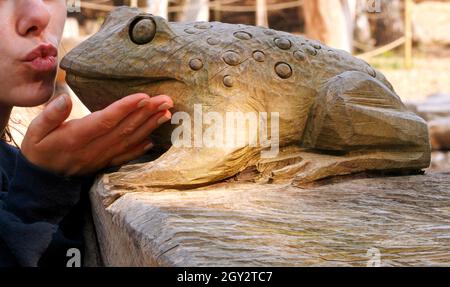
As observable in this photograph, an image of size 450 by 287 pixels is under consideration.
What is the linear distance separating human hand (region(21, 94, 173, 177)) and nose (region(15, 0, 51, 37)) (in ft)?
0.74

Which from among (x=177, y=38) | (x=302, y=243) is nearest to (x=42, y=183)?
(x=177, y=38)

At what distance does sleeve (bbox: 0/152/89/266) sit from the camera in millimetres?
1699

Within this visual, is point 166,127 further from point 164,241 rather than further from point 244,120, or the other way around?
point 164,241

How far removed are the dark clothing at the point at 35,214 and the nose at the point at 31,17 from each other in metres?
0.32

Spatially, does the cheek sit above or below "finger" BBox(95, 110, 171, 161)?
above

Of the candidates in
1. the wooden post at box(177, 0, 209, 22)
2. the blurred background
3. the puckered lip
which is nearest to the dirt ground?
the blurred background

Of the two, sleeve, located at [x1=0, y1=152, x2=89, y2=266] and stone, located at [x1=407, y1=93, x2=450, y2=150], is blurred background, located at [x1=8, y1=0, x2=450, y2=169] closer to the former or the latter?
stone, located at [x1=407, y1=93, x2=450, y2=150]

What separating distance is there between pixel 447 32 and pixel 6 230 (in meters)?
10.4

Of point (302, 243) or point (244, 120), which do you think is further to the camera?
point (244, 120)

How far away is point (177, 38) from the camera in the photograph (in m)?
2.06

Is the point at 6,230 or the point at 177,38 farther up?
the point at 177,38

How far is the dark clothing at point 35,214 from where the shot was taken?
5.58ft

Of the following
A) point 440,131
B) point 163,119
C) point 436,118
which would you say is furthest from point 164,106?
point 436,118

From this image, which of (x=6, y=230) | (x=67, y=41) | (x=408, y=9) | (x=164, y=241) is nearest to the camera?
(x=164, y=241)
